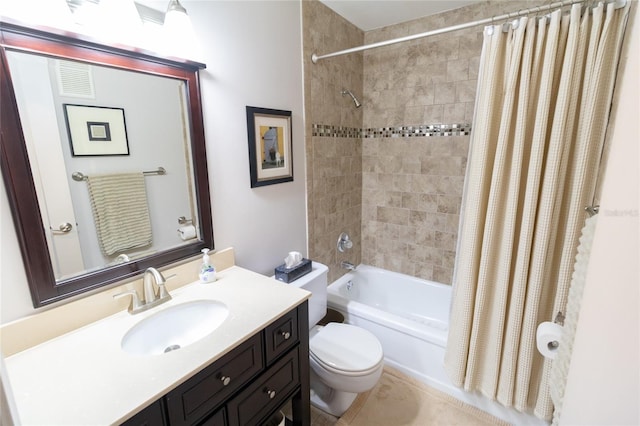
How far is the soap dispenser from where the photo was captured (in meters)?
1.39

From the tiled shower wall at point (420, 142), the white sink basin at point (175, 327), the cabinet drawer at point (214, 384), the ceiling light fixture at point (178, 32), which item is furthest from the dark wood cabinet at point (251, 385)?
the tiled shower wall at point (420, 142)

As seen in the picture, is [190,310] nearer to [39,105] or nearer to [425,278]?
[39,105]

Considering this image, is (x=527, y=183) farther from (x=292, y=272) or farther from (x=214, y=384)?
(x=214, y=384)

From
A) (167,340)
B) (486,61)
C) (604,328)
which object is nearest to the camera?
(604,328)

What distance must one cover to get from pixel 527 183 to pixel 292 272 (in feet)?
4.16

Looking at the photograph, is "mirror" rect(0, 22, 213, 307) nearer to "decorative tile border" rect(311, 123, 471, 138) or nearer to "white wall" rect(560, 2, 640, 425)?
"decorative tile border" rect(311, 123, 471, 138)

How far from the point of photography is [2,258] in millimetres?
911

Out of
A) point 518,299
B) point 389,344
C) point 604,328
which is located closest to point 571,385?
point 604,328

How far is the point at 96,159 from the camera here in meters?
1.09

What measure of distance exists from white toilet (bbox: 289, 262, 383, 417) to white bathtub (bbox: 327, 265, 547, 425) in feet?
0.98

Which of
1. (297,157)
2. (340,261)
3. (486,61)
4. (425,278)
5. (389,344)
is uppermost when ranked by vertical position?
(486,61)

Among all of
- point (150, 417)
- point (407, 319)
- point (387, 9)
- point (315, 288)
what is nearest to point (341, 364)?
point (315, 288)

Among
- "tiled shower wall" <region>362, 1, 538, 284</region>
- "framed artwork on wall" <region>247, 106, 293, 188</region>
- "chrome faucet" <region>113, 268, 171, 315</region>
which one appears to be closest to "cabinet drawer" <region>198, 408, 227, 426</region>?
"chrome faucet" <region>113, 268, 171, 315</region>

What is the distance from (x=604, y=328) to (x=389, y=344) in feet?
6.02
